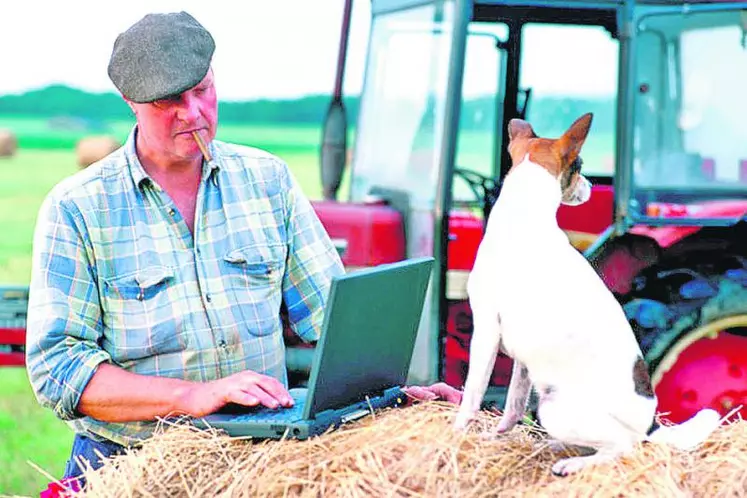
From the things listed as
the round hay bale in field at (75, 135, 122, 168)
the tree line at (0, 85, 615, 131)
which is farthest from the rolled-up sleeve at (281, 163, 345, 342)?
the round hay bale in field at (75, 135, 122, 168)

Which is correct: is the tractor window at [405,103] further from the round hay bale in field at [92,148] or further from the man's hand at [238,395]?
the round hay bale in field at [92,148]

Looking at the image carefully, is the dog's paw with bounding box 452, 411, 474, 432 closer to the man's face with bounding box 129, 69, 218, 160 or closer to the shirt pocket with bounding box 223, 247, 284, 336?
the shirt pocket with bounding box 223, 247, 284, 336

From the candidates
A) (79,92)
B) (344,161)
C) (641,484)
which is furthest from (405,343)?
(79,92)

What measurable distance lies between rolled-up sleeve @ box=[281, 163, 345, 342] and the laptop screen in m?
0.50

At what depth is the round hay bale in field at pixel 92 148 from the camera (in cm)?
1366

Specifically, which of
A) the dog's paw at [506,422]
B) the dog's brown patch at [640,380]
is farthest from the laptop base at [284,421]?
the dog's brown patch at [640,380]

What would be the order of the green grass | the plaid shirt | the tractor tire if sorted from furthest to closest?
the green grass, the tractor tire, the plaid shirt

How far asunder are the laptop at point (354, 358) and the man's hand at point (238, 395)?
0.02m

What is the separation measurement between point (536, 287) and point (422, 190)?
255 centimetres

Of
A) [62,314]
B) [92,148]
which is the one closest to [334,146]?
[62,314]

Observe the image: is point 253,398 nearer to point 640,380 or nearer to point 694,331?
point 640,380

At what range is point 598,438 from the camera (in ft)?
6.05

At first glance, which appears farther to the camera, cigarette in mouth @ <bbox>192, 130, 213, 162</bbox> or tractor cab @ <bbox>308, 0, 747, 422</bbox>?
tractor cab @ <bbox>308, 0, 747, 422</bbox>

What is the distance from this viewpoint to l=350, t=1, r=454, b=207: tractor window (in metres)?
4.29
